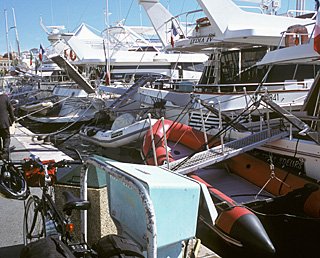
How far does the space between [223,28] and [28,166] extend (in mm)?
9042

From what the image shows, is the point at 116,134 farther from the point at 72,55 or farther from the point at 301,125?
the point at 72,55

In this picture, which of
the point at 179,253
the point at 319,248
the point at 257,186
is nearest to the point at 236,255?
the point at 319,248

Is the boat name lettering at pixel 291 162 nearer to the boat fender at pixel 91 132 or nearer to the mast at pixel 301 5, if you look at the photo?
the boat fender at pixel 91 132

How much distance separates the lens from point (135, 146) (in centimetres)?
1200

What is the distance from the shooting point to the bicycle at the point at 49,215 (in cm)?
243

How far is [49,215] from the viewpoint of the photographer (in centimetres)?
269

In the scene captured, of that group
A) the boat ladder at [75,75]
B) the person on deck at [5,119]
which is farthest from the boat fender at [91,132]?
the person on deck at [5,119]

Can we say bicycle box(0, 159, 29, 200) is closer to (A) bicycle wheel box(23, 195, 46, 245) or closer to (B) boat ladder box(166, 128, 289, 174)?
(A) bicycle wheel box(23, 195, 46, 245)

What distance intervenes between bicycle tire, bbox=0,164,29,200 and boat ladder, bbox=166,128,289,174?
10.2ft

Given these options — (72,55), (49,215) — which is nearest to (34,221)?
(49,215)

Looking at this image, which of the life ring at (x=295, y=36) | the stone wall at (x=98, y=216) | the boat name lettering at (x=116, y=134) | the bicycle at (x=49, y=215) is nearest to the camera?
the bicycle at (x=49, y=215)

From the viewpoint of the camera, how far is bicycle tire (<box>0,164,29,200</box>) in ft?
10.6

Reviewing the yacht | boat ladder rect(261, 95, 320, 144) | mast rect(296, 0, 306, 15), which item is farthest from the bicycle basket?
mast rect(296, 0, 306, 15)

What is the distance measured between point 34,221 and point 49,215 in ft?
1.27
